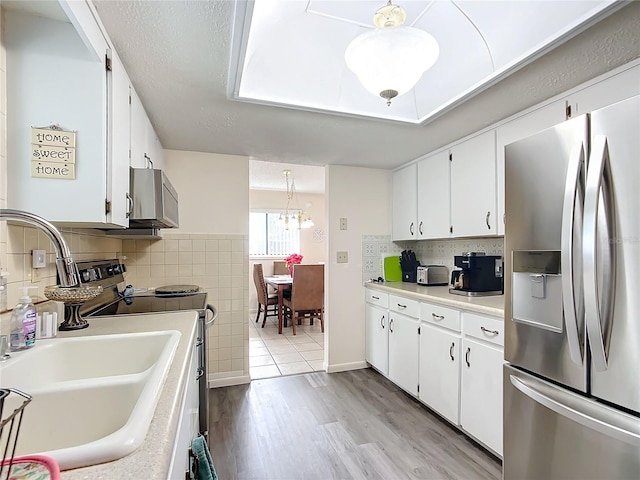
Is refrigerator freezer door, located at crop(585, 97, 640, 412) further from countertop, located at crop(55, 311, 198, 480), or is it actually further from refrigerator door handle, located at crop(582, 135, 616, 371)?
countertop, located at crop(55, 311, 198, 480)

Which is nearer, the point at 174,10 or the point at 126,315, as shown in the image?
the point at 174,10

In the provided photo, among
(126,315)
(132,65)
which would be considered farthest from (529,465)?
(132,65)

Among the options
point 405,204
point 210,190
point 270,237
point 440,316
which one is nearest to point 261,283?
point 270,237

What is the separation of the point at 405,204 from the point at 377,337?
1.32 metres

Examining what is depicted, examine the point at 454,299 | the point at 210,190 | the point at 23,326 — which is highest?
the point at 210,190

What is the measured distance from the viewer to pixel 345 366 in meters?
3.25

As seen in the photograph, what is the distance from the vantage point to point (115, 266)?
229 centimetres

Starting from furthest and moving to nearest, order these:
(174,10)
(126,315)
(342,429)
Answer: (342,429), (126,315), (174,10)

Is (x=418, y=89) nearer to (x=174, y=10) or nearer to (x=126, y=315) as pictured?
(x=174, y=10)

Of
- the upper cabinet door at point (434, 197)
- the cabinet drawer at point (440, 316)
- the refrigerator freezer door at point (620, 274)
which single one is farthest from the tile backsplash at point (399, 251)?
the refrigerator freezer door at point (620, 274)

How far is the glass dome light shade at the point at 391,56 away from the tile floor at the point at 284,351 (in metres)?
2.73

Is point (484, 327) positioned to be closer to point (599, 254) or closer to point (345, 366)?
point (599, 254)

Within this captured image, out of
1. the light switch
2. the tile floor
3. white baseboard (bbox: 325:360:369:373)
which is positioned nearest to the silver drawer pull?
white baseboard (bbox: 325:360:369:373)

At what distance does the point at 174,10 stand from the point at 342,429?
2.44 m
